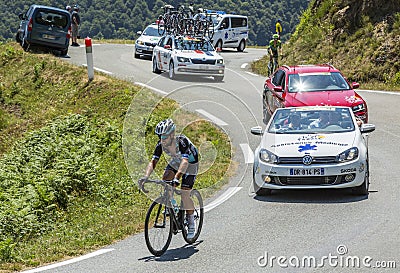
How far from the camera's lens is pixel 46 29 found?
1211 inches

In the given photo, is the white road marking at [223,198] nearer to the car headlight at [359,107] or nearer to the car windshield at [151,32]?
the car headlight at [359,107]

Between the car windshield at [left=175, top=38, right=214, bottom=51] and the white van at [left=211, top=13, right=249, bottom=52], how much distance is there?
583 inches

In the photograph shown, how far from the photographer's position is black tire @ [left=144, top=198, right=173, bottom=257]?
29.3 feet

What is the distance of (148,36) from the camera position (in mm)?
35938

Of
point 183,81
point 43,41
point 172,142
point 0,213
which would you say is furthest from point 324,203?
point 43,41

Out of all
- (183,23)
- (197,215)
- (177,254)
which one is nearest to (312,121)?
(197,215)

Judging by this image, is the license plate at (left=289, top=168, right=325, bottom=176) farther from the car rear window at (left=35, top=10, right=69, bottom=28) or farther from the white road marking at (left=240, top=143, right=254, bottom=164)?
the car rear window at (left=35, top=10, right=69, bottom=28)

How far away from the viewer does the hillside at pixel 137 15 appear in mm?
66000

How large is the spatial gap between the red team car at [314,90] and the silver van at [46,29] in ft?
47.5

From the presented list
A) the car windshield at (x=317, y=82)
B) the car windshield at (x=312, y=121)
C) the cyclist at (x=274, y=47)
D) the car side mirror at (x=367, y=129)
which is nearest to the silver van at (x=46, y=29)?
the cyclist at (x=274, y=47)

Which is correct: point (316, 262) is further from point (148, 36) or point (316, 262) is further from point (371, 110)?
point (148, 36)

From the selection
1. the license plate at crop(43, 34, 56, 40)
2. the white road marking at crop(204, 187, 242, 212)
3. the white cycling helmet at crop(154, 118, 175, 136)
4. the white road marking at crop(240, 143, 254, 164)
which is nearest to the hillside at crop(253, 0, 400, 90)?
the license plate at crop(43, 34, 56, 40)

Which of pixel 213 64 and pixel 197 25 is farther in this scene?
pixel 197 25

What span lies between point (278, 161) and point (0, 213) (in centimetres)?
464
